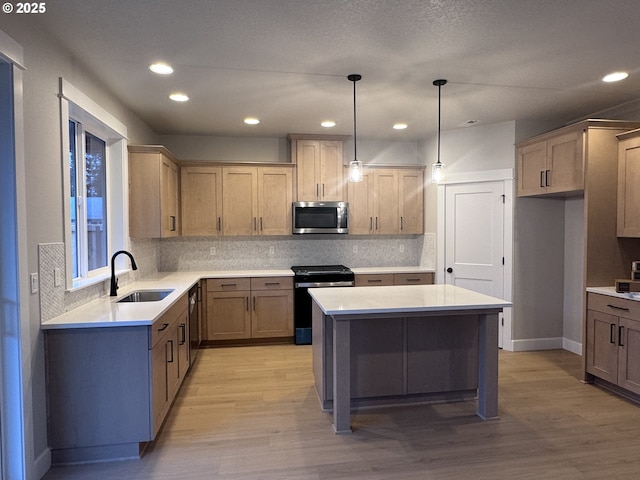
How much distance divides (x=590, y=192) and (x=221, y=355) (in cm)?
393

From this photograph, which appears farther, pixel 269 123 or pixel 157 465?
pixel 269 123

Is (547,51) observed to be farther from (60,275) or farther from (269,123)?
(60,275)

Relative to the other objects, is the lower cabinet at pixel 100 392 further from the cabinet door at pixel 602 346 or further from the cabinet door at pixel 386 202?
the cabinet door at pixel 602 346

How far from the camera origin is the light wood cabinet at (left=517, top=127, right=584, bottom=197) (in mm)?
3395

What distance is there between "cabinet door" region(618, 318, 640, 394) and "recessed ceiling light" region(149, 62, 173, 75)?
3.99 metres

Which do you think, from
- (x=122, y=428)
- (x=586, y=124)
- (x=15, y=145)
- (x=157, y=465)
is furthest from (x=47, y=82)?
(x=586, y=124)

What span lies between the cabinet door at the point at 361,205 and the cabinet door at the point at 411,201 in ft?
1.40

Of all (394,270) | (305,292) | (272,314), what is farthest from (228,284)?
(394,270)

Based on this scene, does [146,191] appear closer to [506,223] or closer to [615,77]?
[506,223]

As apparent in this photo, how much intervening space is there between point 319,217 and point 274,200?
60 centimetres

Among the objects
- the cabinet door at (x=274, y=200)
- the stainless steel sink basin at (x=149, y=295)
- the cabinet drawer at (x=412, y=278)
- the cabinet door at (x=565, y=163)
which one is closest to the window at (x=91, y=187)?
the stainless steel sink basin at (x=149, y=295)

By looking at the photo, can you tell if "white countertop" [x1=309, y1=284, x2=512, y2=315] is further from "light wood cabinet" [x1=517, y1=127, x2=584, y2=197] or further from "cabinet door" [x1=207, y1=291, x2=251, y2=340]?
"cabinet door" [x1=207, y1=291, x2=251, y2=340]

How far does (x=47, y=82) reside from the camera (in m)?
2.22

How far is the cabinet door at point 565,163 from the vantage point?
3.37 m
